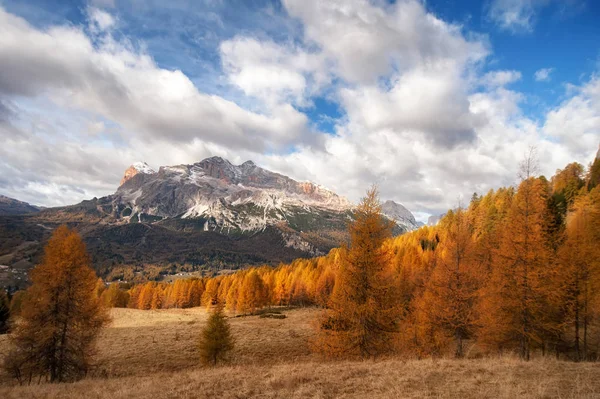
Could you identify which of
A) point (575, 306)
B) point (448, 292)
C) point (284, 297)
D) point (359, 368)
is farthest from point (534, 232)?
point (284, 297)

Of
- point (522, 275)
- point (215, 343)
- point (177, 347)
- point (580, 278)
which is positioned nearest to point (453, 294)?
point (522, 275)

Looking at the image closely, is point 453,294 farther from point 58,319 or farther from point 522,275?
point 58,319

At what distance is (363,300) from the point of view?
58.7 ft

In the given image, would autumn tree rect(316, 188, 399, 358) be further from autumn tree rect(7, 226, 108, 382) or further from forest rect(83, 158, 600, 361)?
autumn tree rect(7, 226, 108, 382)

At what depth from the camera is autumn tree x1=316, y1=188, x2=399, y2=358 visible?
57.1 feet

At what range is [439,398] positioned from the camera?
8898mm

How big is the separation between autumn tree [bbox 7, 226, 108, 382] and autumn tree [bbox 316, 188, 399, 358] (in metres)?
17.1

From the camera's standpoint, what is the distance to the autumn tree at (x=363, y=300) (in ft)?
57.1

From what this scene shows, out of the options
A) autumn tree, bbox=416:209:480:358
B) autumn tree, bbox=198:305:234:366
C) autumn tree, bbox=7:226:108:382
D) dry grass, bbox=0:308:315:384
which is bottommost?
dry grass, bbox=0:308:315:384

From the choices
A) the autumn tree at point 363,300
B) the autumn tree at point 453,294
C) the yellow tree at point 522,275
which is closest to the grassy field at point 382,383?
the autumn tree at point 363,300

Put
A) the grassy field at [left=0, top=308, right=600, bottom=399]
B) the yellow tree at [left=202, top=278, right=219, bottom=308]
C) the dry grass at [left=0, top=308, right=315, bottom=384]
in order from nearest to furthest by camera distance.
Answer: the grassy field at [left=0, top=308, right=600, bottom=399], the dry grass at [left=0, top=308, right=315, bottom=384], the yellow tree at [left=202, top=278, right=219, bottom=308]

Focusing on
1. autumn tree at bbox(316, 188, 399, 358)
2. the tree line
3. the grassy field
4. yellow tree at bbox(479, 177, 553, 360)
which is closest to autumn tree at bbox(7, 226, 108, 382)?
the tree line

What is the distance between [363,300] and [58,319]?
21020 millimetres

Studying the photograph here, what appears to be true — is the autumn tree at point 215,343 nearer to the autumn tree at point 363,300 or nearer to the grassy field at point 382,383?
the autumn tree at point 363,300
